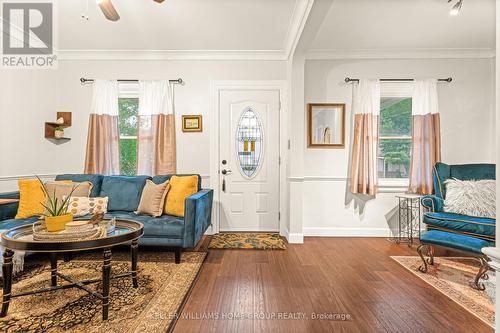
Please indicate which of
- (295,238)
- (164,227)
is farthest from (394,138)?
(164,227)

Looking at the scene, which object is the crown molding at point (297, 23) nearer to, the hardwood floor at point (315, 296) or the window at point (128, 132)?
the window at point (128, 132)

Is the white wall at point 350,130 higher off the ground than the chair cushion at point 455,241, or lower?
higher

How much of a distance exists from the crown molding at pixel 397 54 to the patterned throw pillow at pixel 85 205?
11.0ft

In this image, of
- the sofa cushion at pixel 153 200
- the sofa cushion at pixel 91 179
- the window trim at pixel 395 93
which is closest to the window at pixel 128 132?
the sofa cushion at pixel 91 179

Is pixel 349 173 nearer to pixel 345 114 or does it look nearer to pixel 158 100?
pixel 345 114

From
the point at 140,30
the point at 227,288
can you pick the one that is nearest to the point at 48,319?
the point at 227,288

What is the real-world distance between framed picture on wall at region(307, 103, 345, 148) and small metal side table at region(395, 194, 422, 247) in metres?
1.18

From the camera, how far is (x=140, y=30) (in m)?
3.41

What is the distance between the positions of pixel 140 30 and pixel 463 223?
4.20 m

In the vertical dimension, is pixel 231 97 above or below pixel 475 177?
above

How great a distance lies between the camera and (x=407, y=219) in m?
3.82

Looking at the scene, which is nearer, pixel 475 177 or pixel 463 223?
pixel 463 223

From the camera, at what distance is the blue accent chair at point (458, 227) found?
8.08 ft

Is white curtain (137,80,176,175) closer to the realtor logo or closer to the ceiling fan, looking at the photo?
the realtor logo
